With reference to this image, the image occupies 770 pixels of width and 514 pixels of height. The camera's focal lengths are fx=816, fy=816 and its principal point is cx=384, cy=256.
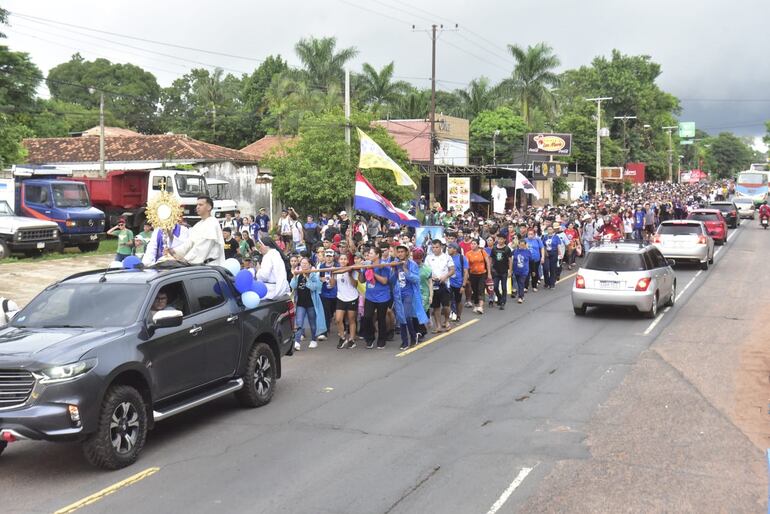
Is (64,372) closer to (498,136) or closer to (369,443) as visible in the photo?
(369,443)

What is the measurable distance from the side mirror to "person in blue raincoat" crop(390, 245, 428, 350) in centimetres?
643

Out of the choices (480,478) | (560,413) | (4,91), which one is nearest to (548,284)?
(560,413)

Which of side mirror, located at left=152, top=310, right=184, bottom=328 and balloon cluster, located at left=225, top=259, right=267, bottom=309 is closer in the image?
side mirror, located at left=152, top=310, right=184, bottom=328

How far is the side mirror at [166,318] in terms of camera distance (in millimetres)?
8281

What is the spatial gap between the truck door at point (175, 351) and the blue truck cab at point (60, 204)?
20773mm

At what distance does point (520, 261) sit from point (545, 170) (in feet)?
130

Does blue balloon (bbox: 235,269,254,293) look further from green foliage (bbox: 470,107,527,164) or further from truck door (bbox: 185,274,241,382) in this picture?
green foliage (bbox: 470,107,527,164)

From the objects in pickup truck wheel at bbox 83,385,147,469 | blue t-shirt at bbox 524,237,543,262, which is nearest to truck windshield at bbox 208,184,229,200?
blue t-shirt at bbox 524,237,543,262

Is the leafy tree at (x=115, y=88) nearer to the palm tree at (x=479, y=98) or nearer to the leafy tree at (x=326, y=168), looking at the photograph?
the palm tree at (x=479, y=98)

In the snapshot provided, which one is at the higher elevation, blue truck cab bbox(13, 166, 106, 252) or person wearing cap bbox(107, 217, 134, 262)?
blue truck cab bbox(13, 166, 106, 252)

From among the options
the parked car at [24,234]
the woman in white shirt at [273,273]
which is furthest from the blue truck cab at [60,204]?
the woman in white shirt at [273,273]

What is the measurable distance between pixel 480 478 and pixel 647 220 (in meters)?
31.3

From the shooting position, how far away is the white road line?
6.81 m

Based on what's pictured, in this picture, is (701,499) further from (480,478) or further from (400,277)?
(400,277)
